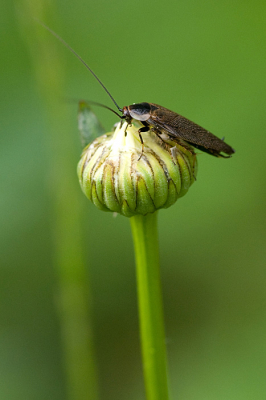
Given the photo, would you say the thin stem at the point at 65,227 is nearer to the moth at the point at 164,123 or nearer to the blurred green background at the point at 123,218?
the blurred green background at the point at 123,218

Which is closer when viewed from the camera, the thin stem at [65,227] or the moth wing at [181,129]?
the moth wing at [181,129]

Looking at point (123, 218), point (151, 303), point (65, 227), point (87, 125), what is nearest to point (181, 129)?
point (87, 125)

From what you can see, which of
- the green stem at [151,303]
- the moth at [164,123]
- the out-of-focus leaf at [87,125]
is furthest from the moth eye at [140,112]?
Result: the green stem at [151,303]

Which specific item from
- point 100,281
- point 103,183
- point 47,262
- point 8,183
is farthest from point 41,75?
point 103,183

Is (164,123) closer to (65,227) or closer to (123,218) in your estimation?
(65,227)

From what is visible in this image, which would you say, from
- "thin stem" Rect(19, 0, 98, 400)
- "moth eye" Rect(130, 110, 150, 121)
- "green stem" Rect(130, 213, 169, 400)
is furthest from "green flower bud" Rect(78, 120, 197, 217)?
"thin stem" Rect(19, 0, 98, 400)

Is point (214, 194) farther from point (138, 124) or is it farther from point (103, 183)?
point (103, 183)

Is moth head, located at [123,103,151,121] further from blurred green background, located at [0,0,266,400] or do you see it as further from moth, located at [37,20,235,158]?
blurred green background, located at [0,0,266,400]
